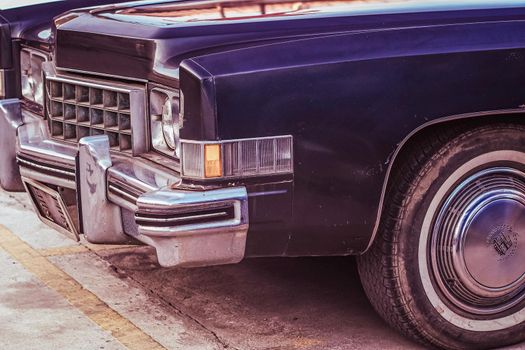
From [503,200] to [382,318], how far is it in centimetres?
62

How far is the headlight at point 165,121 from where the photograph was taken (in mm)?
3631

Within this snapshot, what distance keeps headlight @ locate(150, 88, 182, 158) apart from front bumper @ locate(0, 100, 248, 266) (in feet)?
0.26

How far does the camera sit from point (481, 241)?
367 cm

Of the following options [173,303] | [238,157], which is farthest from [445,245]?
[173,303]

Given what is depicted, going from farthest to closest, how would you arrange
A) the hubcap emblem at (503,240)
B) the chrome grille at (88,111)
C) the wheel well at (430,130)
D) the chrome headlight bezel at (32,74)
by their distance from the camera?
the chrome headlight bezel at (32,74), the chrome grille at (88,111), the hubcap emblem at (503,240), the wheel well at (430,130)

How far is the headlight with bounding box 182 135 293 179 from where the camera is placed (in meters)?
3.32

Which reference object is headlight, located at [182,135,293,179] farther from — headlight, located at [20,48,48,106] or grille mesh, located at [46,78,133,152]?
headlight, located at [20,48,48,106]

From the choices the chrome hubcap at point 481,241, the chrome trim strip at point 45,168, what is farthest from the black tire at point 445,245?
the chrome trim strip at point 45,168

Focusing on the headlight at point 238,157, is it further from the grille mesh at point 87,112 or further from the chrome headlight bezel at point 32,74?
the chrome headlight bezel at point 32,74

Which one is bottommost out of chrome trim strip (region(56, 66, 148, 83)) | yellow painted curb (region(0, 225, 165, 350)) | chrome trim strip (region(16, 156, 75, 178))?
yellow painted curb (region(0, 225, 165, 350))

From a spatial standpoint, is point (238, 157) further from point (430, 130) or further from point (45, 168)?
point (45, 168)

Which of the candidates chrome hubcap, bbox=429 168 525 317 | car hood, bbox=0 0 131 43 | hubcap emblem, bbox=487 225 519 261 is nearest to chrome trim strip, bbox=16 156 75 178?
car hood, bbox=0 0 131 43

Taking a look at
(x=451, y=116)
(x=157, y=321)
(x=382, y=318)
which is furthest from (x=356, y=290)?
(x=451, y=116)

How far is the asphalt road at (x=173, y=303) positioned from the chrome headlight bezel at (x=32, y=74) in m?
0.77
